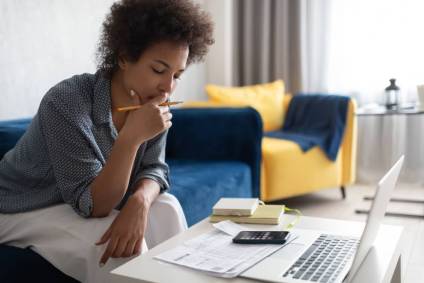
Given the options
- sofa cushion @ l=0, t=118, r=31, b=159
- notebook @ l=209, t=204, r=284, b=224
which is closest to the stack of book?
notebook @ l=209, t=204, r=284, b=224

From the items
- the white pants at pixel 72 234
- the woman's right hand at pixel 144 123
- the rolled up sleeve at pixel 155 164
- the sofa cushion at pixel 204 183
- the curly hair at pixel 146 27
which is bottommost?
the sofa cushion at pixel 204 183

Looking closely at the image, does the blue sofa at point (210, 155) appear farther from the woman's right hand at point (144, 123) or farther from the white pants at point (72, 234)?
the woman's right hand at point (144, 123)

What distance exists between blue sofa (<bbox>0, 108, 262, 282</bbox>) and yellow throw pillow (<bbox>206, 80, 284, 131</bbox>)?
2.18ft

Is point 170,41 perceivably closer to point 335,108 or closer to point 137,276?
point 137,276

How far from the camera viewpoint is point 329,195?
312cm

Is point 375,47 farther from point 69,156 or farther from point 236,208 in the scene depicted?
point 69,156

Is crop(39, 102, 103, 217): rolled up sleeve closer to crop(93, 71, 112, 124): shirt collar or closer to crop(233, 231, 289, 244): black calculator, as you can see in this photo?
crop(93, 71, 112, 124): shirt collar

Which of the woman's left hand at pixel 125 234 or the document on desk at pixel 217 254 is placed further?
the woman's left hand at pixel 125 234

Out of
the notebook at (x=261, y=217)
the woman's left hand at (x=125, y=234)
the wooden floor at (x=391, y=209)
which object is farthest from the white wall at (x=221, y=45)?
the woman's left hand at (x=125, y=234)

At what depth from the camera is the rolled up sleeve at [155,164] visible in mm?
1335

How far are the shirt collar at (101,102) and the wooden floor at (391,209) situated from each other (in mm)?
1255

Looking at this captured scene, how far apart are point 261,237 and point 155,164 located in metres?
0.46

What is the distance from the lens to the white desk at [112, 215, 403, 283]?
856 mm

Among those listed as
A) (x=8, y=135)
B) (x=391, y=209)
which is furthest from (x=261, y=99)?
(x=8, y=135)
